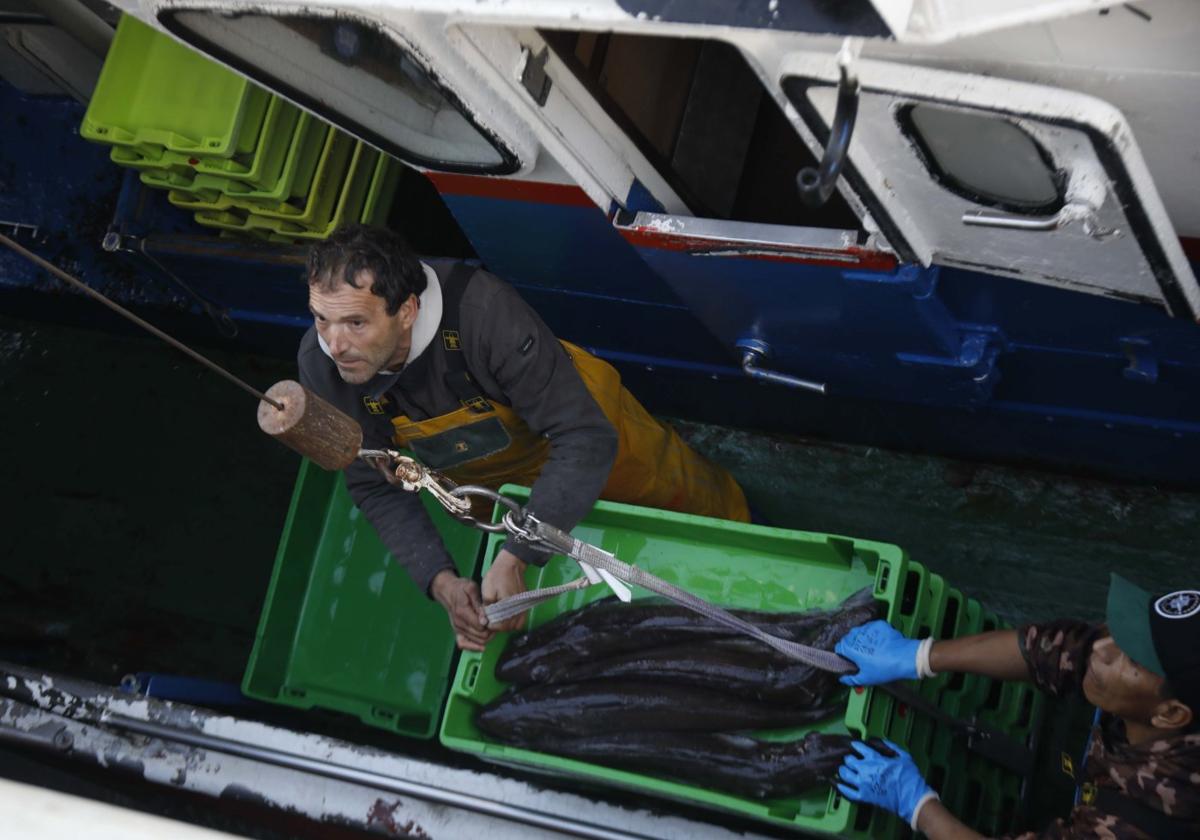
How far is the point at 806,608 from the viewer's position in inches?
120

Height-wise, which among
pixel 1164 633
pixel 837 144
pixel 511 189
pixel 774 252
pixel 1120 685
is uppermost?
pixel 511 189

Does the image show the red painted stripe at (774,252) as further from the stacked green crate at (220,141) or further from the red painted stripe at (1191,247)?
the stacked green crate at (220,141)

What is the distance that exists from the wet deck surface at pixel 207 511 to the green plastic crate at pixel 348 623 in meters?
0.28

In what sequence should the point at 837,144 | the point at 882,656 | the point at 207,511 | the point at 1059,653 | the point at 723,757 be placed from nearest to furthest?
the point at 837,144 < the point at 1059,653 < the point at 882,656 < the point at 723,757 < the point at 207,511

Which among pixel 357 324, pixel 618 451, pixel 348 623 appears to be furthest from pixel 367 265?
pixel 348 623

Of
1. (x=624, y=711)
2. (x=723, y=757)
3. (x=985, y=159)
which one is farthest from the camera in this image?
(x=624, y=711)

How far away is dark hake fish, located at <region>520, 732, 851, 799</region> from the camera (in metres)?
2.81

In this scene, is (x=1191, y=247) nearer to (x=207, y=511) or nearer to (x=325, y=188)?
(x=325, y=188)

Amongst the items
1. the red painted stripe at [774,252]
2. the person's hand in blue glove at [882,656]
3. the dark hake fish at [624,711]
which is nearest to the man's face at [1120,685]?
the person's hand in blue glove at [882,656]

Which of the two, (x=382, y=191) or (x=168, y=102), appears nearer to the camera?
(x=168, y=102)

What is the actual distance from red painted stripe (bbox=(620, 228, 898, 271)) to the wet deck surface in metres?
1.57

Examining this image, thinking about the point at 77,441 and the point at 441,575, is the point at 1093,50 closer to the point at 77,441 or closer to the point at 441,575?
the point at 441,575

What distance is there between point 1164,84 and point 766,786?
1.65 m

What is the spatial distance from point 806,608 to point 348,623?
6.05 ft
